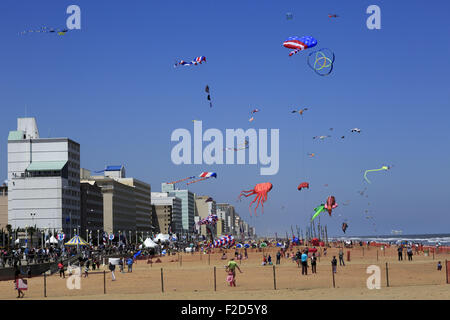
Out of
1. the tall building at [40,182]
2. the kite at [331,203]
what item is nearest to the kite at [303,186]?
the kite at [331,203]

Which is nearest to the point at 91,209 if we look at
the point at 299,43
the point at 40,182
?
the point at 40,182

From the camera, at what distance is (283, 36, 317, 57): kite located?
45.0 meters

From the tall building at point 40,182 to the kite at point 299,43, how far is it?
263 ft

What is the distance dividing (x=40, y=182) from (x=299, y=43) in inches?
3411

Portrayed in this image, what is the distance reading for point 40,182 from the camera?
121938 mm

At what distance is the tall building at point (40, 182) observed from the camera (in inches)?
4751

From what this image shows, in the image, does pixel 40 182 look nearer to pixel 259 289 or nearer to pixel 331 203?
pixel 331 203

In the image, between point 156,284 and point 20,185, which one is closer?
point 156,284

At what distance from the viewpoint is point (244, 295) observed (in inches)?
1178
